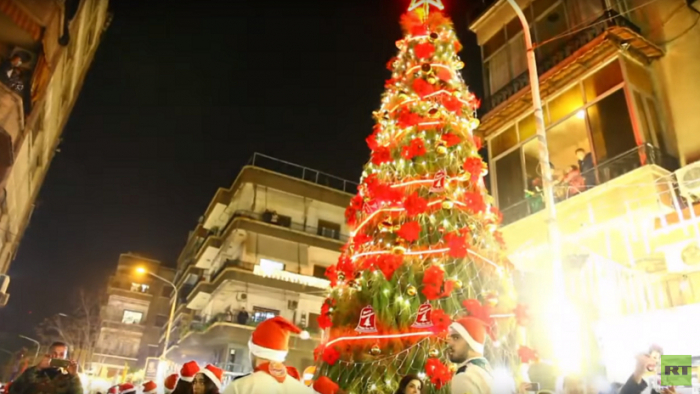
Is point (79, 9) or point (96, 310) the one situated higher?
point (79, 9)

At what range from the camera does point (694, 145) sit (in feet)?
30.0

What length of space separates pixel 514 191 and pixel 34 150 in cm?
1513

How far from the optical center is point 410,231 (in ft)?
20.9

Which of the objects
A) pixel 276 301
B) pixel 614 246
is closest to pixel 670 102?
pixel 614 246

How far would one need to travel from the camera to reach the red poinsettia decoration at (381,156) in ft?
24.2

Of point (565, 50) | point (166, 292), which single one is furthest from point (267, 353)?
point (166, 292)

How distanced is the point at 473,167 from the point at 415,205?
3.77ft

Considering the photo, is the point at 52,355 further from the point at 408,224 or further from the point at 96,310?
the point at 96,310

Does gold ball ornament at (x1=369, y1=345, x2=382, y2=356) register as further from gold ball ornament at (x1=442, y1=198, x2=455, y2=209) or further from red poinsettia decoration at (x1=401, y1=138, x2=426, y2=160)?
red poinsettia decoration at (x1=401, y1=138, x2=426, y2=160)

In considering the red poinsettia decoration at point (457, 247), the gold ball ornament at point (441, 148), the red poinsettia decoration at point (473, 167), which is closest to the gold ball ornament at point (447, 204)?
the red poinsettia decoration at point (457, 247)

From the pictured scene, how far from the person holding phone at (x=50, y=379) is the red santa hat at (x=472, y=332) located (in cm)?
445

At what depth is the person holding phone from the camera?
5.15m

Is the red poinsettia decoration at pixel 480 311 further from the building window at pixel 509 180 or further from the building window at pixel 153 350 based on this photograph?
the building window at pixel 153 350

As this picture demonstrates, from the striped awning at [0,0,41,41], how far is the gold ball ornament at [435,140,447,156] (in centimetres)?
992
